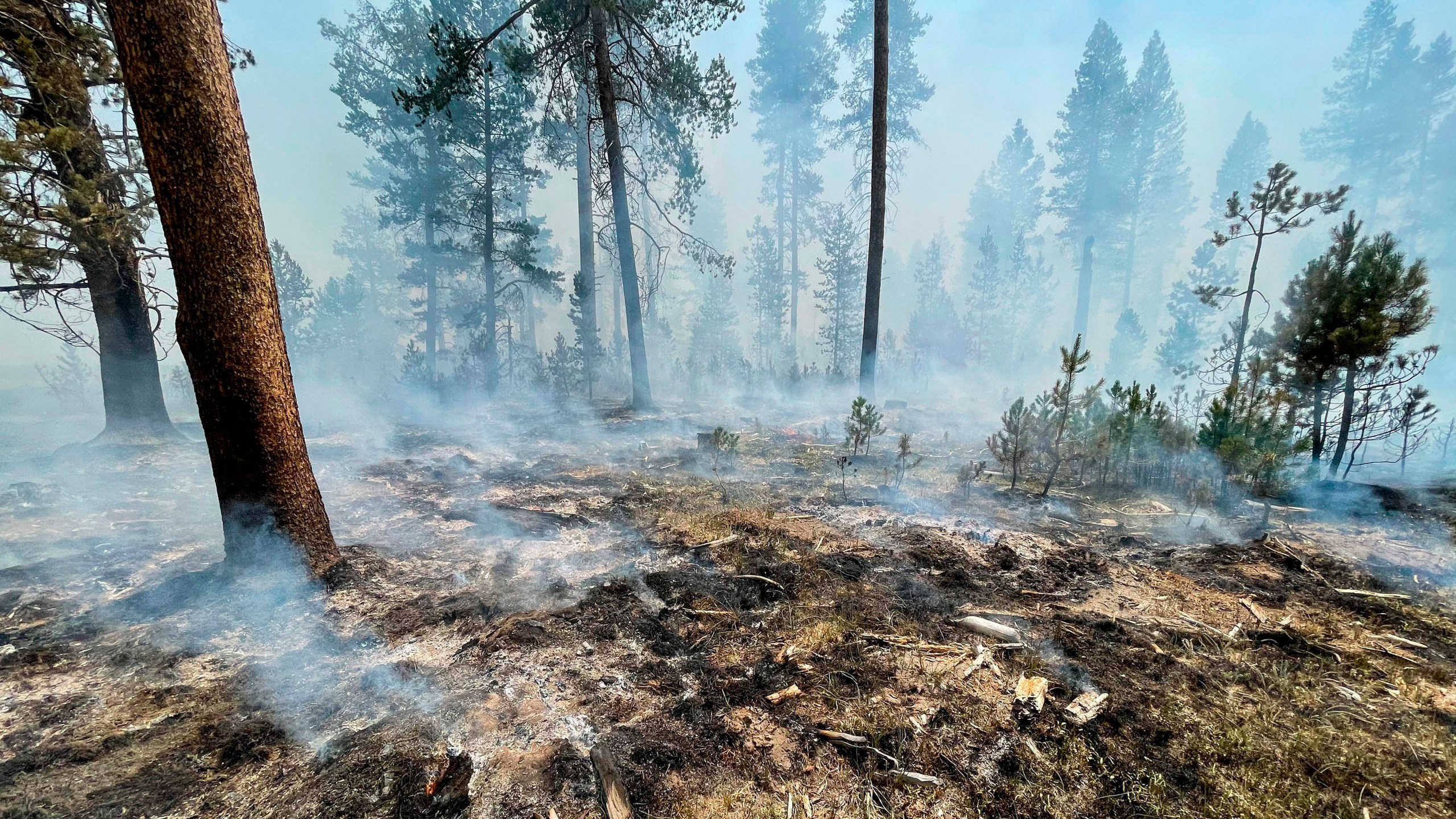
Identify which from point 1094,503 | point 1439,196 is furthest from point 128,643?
point 1439,196

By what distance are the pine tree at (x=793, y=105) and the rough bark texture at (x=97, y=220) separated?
25786 mm

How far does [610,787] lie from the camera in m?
1.95

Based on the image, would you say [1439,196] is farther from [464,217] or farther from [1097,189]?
[464,217]

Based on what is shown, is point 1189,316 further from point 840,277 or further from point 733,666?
point 733,666

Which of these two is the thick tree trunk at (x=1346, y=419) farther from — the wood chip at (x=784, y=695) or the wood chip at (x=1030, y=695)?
the wood chip at (x=784, y=695)

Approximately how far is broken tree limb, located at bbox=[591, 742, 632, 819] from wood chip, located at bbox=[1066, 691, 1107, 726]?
2131mm

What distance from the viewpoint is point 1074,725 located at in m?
2.33

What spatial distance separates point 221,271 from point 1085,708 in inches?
229

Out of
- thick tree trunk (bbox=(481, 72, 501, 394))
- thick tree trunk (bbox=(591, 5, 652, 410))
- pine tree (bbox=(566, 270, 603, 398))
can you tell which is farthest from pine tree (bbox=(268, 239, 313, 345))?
thick tree trunk (bbox=(591, 5, 652, 410))

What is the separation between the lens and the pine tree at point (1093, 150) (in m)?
25.7

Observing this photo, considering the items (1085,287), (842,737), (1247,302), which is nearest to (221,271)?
(842,737)

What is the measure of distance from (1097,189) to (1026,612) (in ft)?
111

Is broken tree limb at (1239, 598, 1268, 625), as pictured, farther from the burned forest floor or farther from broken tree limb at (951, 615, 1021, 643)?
broken tree limb at (951, 615, 1021, 643)

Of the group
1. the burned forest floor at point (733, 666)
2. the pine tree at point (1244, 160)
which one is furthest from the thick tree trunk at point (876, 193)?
the pine tree at point (1244, 160)
